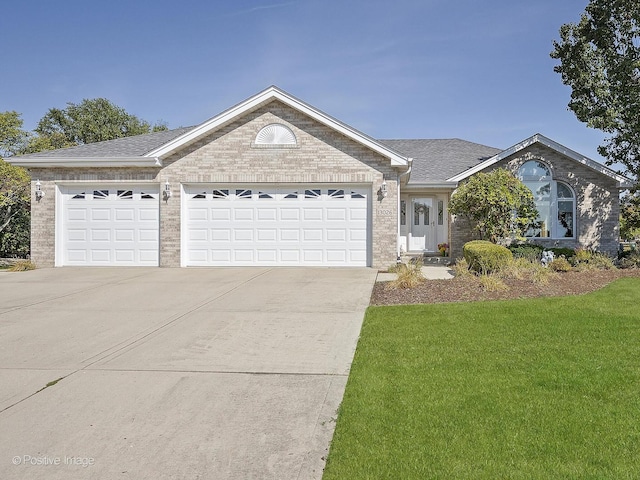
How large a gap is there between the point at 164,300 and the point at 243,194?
243 inches

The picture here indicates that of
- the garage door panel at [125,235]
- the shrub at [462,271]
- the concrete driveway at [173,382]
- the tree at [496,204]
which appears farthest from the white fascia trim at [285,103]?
the concrete driveway at [173,382]

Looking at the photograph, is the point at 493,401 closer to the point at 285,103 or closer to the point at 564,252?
the point at 285,103

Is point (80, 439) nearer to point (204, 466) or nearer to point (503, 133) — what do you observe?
point (204, 466)

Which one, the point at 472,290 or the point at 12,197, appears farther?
the point at 12,197

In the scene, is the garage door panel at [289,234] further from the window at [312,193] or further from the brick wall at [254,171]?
the brick wall at [254,171]

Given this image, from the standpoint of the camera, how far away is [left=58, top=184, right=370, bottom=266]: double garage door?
14.2 metres

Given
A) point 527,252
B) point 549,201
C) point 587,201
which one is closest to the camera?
point 527,252

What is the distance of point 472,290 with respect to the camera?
929cm

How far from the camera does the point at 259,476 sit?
2.90 meters

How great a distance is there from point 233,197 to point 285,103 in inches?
132

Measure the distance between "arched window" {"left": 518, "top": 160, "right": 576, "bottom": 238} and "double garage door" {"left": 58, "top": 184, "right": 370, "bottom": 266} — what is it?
6.76 metres

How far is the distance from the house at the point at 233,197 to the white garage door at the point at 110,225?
0.11 feet

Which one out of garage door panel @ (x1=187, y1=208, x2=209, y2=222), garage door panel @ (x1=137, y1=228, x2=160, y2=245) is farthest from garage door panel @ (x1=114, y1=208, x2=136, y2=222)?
garage door panel @ (x1=187, y1=208, x2=209, y2=222)

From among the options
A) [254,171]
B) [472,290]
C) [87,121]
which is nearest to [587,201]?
[472,290]
